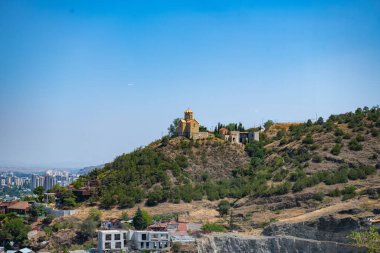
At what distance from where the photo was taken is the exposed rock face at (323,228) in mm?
38938

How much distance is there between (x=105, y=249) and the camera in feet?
137

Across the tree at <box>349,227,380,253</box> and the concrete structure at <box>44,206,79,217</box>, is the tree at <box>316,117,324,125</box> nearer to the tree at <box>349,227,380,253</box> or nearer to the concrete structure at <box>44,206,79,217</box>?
the concrete structure at <box>44,206,79,217</box>

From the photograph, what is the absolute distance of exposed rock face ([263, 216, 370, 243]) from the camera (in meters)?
38.9

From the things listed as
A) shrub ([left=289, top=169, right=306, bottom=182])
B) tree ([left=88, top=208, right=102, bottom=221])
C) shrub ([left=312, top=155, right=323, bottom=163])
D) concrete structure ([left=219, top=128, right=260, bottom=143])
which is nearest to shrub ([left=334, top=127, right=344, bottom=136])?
shrub ([left=312, top=155, right=323, bottom=163])

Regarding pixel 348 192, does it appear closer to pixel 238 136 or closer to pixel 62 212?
pixel 238 136

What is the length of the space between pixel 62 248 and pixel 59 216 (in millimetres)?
4908

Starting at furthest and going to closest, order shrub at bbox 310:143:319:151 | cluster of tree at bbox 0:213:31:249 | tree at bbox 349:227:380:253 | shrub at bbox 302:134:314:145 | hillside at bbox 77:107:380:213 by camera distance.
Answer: shrub at bbox 302:134:314:145, shrub at bbox 310:143:319:151, hillside at bbox 77:107:380:213, cluster of tree at bbox 0:213:31:249, tree at bbox 349:227:380:253

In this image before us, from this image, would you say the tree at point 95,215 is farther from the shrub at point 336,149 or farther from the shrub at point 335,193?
the shrub at point 336,149

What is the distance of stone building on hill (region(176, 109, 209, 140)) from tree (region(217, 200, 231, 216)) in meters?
10.5

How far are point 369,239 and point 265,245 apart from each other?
8043 mm

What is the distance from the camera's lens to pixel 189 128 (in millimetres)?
58781

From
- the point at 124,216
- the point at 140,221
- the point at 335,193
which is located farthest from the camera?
the point at 124,216

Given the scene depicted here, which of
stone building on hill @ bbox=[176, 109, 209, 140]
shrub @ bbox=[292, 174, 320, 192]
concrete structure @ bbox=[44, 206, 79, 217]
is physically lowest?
concrete structure @ bbox=[44, 206, 79, 217]

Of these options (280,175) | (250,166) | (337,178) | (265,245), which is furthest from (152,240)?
(250,166)
